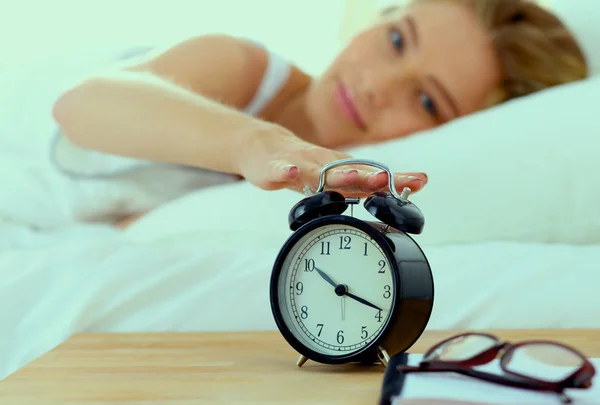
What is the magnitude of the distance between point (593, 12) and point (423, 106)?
484 millimetres

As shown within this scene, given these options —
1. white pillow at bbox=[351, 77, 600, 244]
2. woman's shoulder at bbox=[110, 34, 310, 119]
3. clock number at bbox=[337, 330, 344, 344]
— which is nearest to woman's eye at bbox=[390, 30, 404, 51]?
woman's shoulder at bbox=[110, 34, 310, 119]

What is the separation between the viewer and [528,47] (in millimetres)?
1703

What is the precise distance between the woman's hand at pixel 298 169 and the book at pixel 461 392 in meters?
0.21

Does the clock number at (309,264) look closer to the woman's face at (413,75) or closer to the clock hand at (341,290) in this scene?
the clock hand at (341,290)

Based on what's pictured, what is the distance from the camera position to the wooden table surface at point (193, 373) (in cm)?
62

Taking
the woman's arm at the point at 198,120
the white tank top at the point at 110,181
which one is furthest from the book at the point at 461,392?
the white tank top at the point at 110,181

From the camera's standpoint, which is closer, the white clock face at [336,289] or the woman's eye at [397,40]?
the white clock face at [336,289]

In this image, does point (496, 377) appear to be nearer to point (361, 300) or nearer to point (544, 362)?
point (544, 362)

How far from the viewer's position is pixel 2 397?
0.63 meters

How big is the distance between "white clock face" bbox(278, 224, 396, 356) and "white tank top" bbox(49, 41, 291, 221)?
100 cm

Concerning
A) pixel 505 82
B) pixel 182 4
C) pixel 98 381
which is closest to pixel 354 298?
pixel 98 381

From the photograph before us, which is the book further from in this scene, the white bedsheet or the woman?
the woman

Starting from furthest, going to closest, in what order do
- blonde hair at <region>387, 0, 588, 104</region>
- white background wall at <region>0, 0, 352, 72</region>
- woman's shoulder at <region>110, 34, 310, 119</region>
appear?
white background wall at <region>0, 0, 352, 72</region> < blonde hair at <region>387, 0, 588, 104</region> < woman's shoulder at <region>110, 34, 310, 119</region>

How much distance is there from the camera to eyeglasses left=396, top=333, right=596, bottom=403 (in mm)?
519
